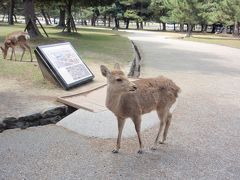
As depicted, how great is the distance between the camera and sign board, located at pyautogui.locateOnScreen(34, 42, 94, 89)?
9023 mm

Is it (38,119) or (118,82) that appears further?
(38,119)

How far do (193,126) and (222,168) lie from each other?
6.22ft

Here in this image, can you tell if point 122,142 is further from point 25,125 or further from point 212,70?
point 212,70

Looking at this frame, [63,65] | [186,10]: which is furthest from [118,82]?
[186,10]

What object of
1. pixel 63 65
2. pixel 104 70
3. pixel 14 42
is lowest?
pixel 63 65

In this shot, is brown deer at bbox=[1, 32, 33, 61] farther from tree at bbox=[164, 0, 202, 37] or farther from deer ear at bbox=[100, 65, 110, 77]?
tree at bbox=[164, 0, 202, 37]

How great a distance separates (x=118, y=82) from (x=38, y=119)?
7.94ft

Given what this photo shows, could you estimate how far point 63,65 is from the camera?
9.30 meters

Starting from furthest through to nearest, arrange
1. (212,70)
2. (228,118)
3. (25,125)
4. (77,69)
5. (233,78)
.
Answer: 1. (212,70)
2. (233,78)
3. (77,69)
4. (228,118)
5. (25,125)

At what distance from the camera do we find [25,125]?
6.65 meters

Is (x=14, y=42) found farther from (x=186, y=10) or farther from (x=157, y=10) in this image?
(x=157, y=10)

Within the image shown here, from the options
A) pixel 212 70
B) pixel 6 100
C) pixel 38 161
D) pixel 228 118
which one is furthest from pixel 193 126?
pixel 212 70

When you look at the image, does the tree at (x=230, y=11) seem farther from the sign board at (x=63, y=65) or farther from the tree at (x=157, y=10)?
the sign board at (x=63, y=65)

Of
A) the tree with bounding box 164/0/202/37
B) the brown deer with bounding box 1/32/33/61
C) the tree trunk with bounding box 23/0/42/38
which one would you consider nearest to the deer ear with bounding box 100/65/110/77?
the brown deer with bounding box 1/32/33/61
